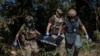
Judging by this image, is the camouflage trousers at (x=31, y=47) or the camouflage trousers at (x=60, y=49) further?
the camouflage trousers at (x=60, y=49)

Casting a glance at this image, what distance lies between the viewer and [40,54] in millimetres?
12727

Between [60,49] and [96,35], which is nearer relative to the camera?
[60,49]

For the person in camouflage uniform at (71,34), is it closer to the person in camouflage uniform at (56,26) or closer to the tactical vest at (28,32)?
→ the person in camouflage uniform at (56,26)

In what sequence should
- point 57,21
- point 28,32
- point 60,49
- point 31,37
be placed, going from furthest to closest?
point 60,49 < point 57,21 < point 31,37 < point 28,32

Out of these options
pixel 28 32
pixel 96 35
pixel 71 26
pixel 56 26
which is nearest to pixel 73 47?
pixel 71 26

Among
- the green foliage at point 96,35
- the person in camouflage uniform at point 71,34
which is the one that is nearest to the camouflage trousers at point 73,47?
the person in camouflage uniform at point 71,34

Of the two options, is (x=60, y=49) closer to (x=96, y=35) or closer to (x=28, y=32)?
(x=28, y=32)

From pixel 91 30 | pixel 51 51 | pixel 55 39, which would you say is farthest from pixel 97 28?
pixel 55 39

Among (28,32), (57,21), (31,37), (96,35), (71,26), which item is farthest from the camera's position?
(96,35)

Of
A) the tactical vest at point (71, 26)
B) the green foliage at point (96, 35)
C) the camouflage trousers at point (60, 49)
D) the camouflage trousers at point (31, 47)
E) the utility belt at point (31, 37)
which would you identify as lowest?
the green foliage at point (96, 35)

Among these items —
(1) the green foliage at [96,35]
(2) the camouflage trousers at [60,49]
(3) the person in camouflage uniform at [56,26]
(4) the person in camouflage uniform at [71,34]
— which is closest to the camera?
(4) the person in camouflage uniform at [71,34]

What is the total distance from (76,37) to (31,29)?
1.26 meters

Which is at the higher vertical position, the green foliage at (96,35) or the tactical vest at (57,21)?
the tactical vest at (57,21)

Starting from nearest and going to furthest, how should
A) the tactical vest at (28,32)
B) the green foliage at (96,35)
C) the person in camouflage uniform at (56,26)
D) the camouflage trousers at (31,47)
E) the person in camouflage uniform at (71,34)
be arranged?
the person in camouflage uniform at (71,34) → the tactical vest at (28,32) → the camouflage trousers at (31,47) → the person in camouflage uniform at (56,26) → the green foliage at (96,35)
